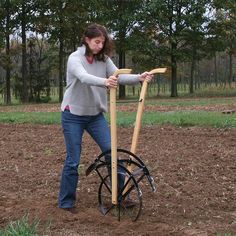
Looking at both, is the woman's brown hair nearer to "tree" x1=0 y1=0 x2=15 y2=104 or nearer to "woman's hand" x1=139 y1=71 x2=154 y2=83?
"woman's hand" x1=139 y1=71 x2=154 y2=83

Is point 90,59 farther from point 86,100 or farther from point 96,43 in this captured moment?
point 86,100

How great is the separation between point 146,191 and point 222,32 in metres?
32.7

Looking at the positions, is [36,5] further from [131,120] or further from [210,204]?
[210,204]

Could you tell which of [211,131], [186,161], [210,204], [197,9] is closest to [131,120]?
[211,131]

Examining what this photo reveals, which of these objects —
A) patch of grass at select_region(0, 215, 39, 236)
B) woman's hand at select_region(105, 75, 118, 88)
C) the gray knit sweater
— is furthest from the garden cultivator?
patch of grass at select_region(0, 215, 39, 236)

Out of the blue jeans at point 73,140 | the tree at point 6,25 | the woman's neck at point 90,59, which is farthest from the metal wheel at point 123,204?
the tree at point 6,25

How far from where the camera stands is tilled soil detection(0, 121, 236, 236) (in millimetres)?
4926

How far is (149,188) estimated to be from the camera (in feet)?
21.0

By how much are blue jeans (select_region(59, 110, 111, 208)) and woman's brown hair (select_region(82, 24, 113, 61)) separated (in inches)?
25.2

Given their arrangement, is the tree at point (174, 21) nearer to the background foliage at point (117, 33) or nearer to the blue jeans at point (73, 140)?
the background foliage at point (117, 33)

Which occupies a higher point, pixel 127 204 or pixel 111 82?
pixel 111 82

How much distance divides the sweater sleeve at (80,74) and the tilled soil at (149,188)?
1368 mm

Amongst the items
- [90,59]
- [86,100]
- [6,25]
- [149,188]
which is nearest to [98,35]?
[90,59]

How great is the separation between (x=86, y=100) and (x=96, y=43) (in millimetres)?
594
